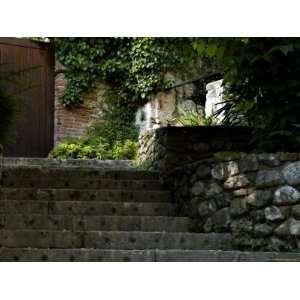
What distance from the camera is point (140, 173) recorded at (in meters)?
6.65

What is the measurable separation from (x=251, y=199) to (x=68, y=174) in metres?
2.24

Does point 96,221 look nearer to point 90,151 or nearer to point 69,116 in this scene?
point 90,151

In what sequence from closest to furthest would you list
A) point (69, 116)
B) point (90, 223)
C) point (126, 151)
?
1. point (90, 223)
2. point (126, 151)
3. point (69, 116)

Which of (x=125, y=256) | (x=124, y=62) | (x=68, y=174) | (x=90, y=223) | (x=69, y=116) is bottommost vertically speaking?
(x=125, y=256)

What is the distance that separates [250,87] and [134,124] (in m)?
6.22

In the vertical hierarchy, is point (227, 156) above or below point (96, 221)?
above

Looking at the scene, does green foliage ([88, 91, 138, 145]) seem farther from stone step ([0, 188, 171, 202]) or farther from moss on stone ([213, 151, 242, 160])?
moss on stone ([213, 151, 242, 160])

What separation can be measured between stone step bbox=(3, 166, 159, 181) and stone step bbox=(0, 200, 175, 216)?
839 millimetres

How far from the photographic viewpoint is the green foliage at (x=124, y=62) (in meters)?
11.4

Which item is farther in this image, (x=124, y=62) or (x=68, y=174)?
(x=124, y=62)

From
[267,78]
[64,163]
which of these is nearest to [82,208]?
[267,78]

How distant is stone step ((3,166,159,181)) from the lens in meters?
6.18

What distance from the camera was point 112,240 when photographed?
460cm

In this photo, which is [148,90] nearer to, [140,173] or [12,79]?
[140,173]
